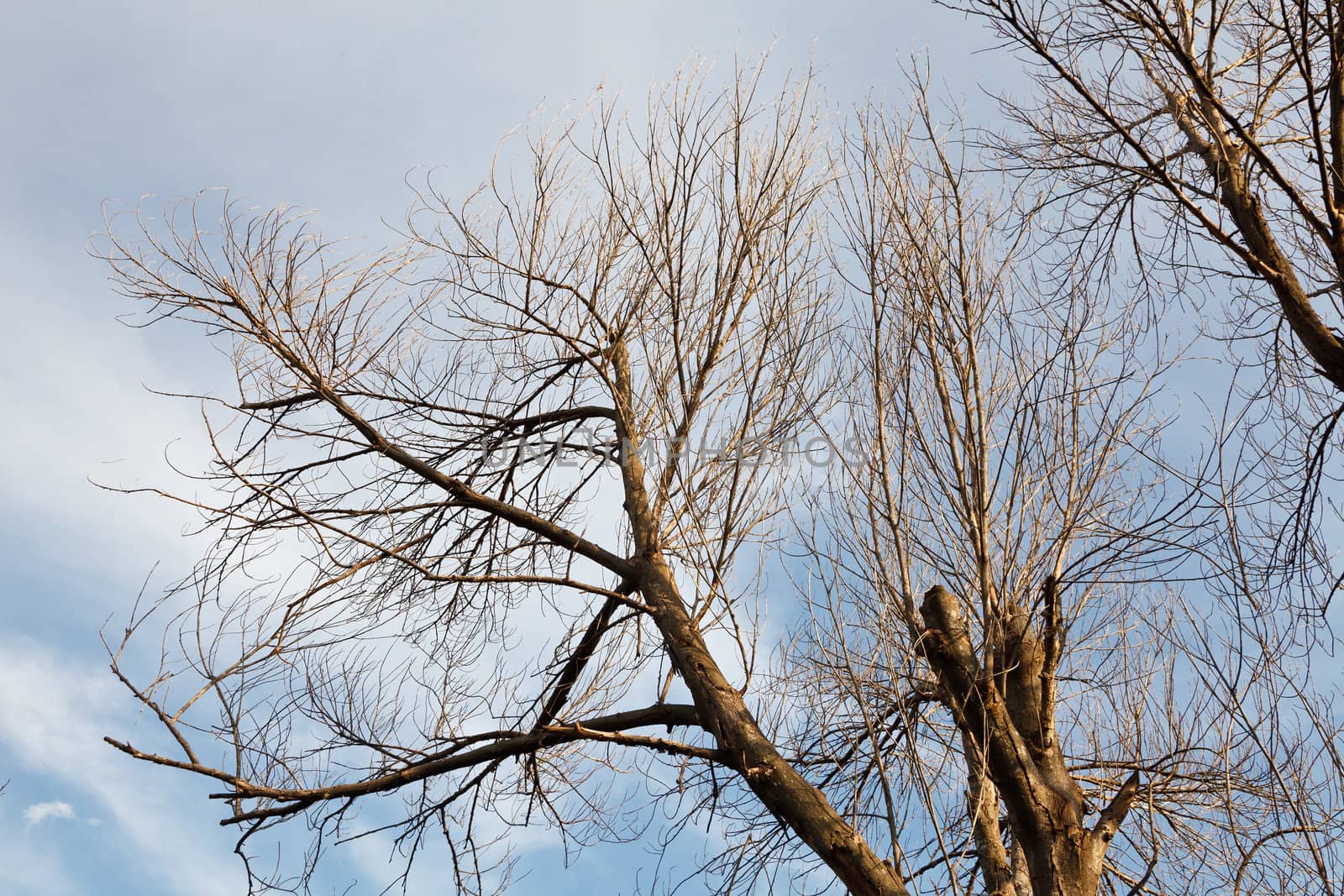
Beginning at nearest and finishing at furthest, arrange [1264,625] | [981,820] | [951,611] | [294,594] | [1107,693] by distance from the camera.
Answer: [1264,625] → [951,611] → [294,594] → [981,820] → [1107,693]

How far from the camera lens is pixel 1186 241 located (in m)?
4.58

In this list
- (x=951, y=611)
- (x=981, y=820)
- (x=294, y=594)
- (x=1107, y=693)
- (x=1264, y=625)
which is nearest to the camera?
(x=1264, y=625)

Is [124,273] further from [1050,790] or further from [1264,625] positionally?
[1264,625]

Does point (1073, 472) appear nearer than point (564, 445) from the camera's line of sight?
Yes

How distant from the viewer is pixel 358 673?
4.88 meters

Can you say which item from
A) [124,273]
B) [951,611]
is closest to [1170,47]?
[951,611]

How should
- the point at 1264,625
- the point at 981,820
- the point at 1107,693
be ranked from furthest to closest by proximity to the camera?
1. the point at 1107,693
2. the point at 981,820
3. the point at 1264,625

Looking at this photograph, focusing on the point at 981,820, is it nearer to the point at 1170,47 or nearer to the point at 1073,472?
the point at 1073,472

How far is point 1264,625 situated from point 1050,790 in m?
0.92

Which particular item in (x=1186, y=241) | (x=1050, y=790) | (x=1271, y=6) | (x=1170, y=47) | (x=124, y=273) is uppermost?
(x=1271, y=6)

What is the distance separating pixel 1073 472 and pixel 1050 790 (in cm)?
162

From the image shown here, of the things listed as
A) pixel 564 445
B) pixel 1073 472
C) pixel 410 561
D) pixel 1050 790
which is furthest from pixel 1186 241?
pixel 410 561

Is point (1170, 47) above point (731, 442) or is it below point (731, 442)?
above

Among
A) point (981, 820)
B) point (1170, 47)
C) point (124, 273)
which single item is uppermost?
point (1170, 47)
